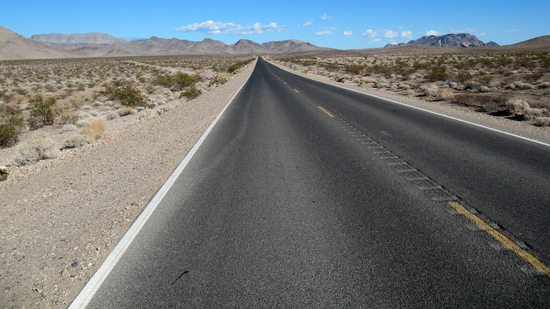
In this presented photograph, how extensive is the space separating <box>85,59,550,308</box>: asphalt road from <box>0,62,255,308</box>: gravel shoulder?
51 centimetres

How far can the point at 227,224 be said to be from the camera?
509 centimetres

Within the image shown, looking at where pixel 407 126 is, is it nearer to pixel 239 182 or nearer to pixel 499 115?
pixel 499 115

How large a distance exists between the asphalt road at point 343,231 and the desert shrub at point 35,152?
4.91 metres

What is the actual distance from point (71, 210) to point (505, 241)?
6186 mm

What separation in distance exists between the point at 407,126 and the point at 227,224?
27.7ft

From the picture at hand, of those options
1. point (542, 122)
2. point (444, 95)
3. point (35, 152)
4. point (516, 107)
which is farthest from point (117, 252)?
point (444, 95)

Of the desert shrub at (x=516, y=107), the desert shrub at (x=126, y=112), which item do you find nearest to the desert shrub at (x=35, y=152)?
the desert shrub at (x=126, y=112)

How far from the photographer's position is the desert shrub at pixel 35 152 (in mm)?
10414

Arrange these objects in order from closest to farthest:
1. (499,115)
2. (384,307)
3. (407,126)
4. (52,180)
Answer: (384,307), (52,180), (407,126), (499,115)

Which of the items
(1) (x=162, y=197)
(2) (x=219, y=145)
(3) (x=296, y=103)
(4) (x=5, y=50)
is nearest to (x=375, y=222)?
(1) (x=162, y=197)

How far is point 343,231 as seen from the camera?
478 centimetres

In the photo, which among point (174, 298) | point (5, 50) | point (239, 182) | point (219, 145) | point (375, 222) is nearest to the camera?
point (174, 298)

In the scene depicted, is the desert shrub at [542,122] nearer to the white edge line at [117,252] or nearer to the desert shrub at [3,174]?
the white edge line at [117,252]

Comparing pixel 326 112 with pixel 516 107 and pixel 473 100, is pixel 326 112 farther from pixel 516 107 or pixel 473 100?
pixel 473 100
